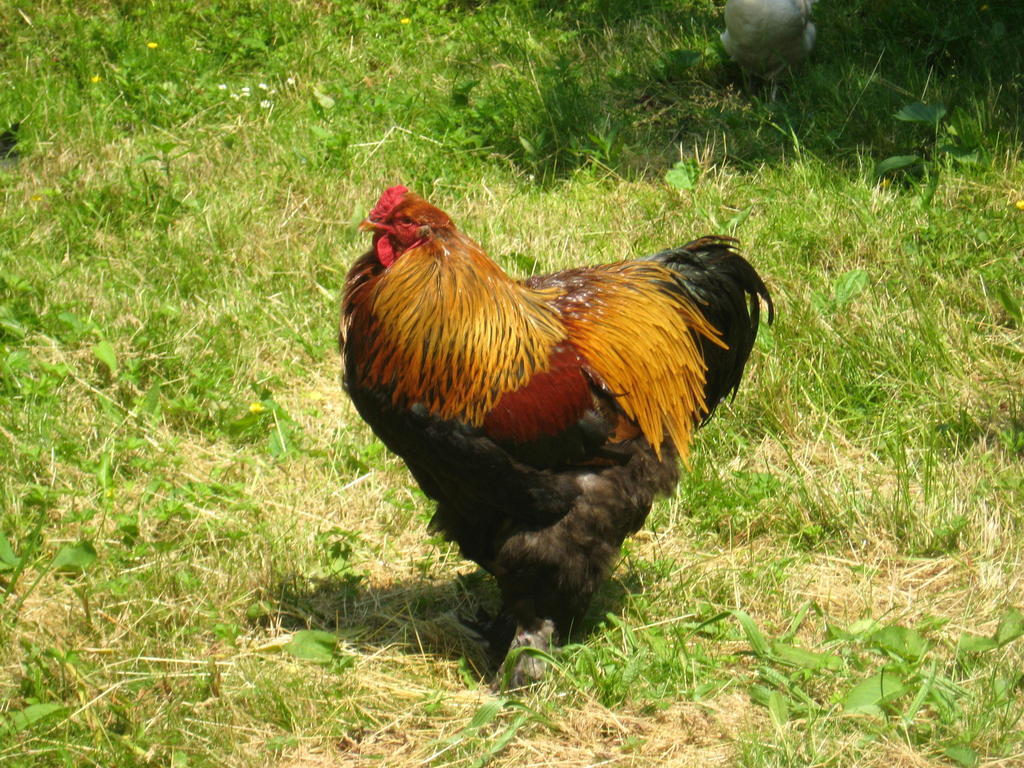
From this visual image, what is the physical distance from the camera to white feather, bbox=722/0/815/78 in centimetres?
577

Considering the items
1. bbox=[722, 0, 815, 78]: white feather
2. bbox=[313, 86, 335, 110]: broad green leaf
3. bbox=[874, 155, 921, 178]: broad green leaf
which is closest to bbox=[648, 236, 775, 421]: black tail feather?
bbox=[874, 155, 921, 178]: broad green leaf

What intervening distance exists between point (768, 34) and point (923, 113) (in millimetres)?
903

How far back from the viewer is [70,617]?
3.25 m

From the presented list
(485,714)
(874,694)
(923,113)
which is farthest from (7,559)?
(923,113)

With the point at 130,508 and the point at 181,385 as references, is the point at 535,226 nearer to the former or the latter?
the point at 181,385

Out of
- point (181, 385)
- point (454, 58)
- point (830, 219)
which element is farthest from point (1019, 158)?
point (181, 385)

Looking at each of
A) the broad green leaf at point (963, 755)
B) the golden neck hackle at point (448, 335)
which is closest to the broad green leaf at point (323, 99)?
the golden neck hackle at point (448, 335)

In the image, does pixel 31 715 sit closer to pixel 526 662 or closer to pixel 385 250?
pixel 526 662

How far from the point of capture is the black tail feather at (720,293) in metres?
3.64

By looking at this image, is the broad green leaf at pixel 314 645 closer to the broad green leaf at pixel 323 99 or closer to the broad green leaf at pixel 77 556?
the broad green leaf at pixel 77 556

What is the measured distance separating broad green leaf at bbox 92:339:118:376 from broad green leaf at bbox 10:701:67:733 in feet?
5.78

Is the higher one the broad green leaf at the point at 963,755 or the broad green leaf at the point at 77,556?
the broad green leaf at the point at 77,556

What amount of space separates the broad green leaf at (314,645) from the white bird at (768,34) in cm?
399

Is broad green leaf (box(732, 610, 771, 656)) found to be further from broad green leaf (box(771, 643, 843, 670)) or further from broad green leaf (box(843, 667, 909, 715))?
broad green leaf (box(843, 667, 909, 715))
